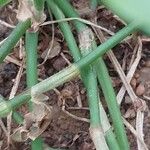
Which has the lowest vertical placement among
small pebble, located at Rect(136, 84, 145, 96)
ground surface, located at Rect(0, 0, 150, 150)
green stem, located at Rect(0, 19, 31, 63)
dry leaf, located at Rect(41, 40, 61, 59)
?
small pebble, located at Rect(136, 84, 145, 96)

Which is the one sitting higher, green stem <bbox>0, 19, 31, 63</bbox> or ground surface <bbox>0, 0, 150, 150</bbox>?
green stem <bbox>0, 19, 31, 63</bbox>

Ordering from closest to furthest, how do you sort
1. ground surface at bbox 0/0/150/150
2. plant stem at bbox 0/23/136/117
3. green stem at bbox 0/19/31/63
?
plant stem at bbox 0/23/136/117
green stem at bbox 0/19/31/63
ground surface at bbox 0/0/150/150

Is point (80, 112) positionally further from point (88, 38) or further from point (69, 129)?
point (88, 38)

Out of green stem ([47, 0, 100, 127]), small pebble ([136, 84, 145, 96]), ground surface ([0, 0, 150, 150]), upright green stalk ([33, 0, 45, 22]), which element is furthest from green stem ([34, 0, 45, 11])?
small pebble ([136, 84, 145, 96])

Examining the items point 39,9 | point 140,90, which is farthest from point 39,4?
point 140,90

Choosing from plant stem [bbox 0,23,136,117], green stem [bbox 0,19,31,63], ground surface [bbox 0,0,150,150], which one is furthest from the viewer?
ground surface [bbox 0,0,150,150]

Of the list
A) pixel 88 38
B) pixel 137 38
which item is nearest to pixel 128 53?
pixel 137 38

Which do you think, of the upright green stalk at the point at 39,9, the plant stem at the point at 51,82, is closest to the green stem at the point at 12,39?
the upright green stalk at the point at 39,9

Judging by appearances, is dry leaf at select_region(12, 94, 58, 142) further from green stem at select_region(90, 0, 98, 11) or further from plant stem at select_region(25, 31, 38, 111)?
green stem at select_region(90, 0, 98, 11)
